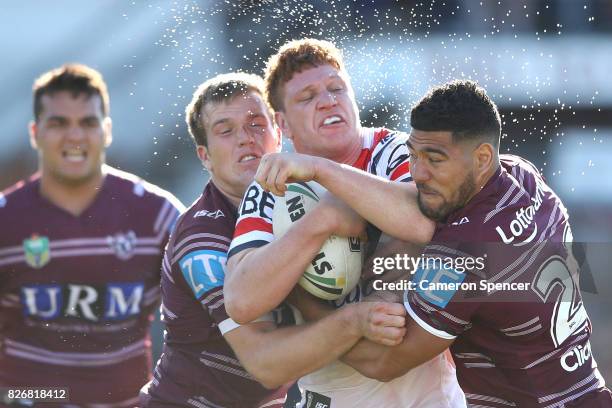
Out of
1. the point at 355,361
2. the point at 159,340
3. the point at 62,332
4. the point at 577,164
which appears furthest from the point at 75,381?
the point at 577,164

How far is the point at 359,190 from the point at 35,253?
2596 millimetres

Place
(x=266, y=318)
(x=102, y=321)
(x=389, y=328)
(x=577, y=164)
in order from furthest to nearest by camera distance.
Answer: (x=577, y=164) → (x=102, y=321) → (x=266, y=318) → (x=389, y=328)

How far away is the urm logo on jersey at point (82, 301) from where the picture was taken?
19.1 ft

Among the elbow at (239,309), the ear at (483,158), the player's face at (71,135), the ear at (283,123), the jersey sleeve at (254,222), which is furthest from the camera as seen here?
the player's face at (71,135)

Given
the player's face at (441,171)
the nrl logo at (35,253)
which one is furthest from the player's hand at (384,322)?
the nrl logo at (35,253)

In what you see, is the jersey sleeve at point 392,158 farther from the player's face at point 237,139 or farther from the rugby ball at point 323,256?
the player's face at point 237,139

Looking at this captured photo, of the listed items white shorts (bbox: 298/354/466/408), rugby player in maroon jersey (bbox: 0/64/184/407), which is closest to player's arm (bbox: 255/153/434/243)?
white shorts (bbox: 298/354/466/408)

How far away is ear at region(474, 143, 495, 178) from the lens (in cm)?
387

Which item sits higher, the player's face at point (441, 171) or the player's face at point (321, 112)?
the player's face at point (321, 112)

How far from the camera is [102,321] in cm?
583

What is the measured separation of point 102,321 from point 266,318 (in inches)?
69.5

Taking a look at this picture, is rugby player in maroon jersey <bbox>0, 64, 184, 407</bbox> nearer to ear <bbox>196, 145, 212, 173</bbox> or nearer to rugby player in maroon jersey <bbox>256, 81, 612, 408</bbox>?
ear <bbox>196, 145, 212, 173</bbox>

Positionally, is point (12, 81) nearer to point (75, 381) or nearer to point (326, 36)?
point (326, 36)

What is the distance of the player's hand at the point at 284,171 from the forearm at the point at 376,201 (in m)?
0.03
